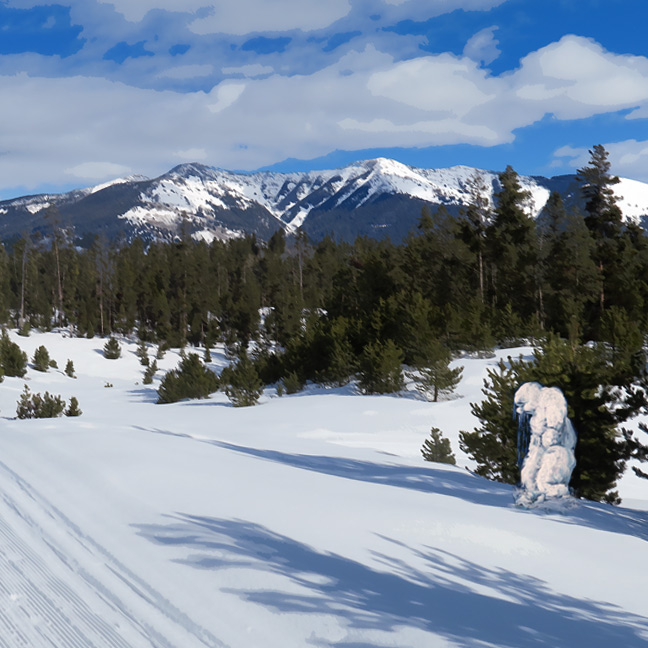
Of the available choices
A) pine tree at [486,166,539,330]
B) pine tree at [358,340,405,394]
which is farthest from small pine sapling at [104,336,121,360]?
pine tree at [358,340,405,394]

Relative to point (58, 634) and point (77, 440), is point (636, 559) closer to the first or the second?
point (58, 634)

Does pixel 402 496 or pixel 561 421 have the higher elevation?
pixel 561 421

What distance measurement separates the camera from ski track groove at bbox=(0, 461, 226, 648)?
3.28 meters

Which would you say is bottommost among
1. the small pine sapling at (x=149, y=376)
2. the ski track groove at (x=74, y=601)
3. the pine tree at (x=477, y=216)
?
the small pine sapling at (x=149, y=376)

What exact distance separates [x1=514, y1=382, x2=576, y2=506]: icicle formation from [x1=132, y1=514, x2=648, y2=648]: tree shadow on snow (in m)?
2.49

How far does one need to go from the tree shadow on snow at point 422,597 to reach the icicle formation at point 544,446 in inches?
98.0

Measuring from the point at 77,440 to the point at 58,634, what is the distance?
5857 mm

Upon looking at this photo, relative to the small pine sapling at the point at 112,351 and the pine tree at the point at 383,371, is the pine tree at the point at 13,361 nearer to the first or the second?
the small pine sapling at the point at 112,351

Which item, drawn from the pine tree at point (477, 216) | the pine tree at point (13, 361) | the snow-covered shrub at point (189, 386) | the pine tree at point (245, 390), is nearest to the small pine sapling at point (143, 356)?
the pine tree at point (13, 361)

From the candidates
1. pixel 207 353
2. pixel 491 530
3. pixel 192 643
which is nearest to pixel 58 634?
pixel 192 643

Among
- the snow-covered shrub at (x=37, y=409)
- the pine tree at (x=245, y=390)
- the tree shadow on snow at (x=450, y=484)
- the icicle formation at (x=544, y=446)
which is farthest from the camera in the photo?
the pine tree at (x=245, y=390)

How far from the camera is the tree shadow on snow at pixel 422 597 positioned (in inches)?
131

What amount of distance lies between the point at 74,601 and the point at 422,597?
2.25 m

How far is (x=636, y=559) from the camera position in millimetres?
4875
